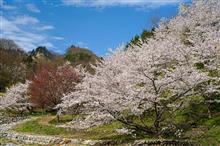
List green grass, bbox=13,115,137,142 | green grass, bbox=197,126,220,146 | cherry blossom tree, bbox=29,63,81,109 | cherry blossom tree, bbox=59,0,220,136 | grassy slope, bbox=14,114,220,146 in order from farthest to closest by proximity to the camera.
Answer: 1. cherry blossom tree, bbox=29,63,81,109
2. green grass, bbox=13,115,137,142
3. cherry blossom tree, bbox=59,0,220,136
4. grassy slope, bbox=14,114,220,146
5. green grass, bbox=197,126,220,146

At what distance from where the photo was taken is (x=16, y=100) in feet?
199

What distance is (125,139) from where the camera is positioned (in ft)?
81.5

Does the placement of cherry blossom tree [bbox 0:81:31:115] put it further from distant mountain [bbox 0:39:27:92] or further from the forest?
distant mountain [bbox 0:39:27:92]

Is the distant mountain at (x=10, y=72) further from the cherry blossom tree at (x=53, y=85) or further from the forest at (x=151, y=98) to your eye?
the forest at (x=151, y=98)

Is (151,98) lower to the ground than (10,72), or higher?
lower

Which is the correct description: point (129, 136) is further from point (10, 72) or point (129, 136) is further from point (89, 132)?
point (10, 72)

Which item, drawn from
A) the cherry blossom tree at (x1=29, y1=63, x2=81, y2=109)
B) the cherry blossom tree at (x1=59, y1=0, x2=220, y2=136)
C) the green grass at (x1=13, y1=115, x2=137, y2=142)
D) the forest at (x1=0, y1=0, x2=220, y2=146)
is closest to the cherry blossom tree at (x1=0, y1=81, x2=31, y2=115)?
the cherry blossom tree at (x1=29, y1=63, x2=81, y2=109)

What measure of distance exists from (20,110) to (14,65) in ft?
146

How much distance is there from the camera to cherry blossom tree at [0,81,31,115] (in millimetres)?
60375

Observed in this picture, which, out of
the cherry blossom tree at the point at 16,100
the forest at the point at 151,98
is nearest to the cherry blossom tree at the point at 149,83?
the forest at the point at 151,98

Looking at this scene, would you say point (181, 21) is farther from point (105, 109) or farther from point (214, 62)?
point (105, 109)

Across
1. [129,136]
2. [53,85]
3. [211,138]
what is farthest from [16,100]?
[211,138]

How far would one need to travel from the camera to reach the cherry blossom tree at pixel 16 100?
60.4 metres

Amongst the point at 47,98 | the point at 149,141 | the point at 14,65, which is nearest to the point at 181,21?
the point at 47,98
